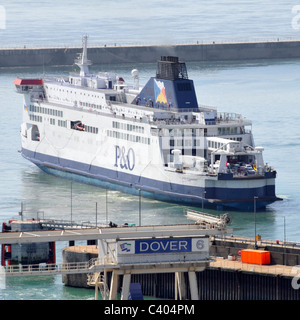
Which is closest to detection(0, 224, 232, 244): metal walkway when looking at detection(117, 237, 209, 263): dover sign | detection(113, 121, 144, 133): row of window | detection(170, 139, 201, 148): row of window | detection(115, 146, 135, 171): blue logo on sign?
detection(117, 237, 209, 263): dover sign

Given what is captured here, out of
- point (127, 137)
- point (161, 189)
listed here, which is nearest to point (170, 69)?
point (127, 137)

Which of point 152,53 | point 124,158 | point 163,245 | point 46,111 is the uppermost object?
point 152,53

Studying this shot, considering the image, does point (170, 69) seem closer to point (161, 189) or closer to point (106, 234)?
point (161, 189)

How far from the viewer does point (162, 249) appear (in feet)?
147

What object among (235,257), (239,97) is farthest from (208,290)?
(239,97)

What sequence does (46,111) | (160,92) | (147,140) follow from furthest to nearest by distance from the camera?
(46,111) → (160,92) → (147,140)

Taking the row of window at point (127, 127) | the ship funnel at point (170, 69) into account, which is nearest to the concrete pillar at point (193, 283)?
the row of window at point (127, 127)

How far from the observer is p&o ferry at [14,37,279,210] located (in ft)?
234

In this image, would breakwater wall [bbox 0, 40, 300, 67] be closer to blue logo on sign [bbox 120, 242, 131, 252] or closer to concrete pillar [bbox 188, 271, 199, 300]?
concrete pillar [bbox 188, 271, 199, 300]

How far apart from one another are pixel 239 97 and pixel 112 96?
3335cm

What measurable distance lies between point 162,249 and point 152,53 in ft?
344

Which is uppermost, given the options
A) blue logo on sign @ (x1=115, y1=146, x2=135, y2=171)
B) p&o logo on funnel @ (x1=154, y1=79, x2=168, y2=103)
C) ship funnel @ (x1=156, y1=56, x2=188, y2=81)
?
ship funnel @ (x1=156, y1=56, x2=188, y2=81)

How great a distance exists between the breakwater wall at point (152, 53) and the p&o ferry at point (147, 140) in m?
54.1

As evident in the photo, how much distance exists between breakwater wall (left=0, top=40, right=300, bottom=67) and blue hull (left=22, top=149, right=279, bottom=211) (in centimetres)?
5839
